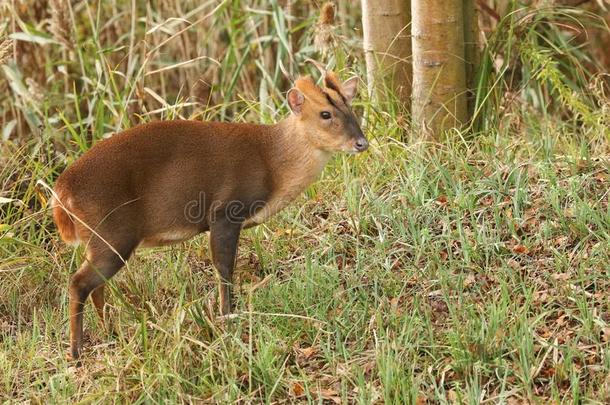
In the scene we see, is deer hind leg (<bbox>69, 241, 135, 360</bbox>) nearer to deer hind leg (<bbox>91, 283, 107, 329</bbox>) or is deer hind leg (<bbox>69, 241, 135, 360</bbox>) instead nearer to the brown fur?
the brown fur

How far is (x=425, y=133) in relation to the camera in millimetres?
6738

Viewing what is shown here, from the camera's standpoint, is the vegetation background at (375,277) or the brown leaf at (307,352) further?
the brown leaf at (307,352)

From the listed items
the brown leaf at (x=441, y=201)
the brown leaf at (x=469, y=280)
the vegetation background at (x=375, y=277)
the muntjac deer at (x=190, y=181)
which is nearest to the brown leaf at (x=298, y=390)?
the vegetation background at (x=375, y=277)

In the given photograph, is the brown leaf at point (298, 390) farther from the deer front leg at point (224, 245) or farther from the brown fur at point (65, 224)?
the brown fur at point (65, 224)

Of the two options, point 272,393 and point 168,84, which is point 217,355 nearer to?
point 272,393

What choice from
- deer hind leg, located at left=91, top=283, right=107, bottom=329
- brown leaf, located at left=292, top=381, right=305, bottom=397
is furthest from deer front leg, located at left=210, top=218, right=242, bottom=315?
brown leaf, located at left=292, top=381, right=305, bottom=397

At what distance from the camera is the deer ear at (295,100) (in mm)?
5621

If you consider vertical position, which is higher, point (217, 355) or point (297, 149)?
point (297, 149)

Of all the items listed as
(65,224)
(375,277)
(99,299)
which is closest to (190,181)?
(65,224)

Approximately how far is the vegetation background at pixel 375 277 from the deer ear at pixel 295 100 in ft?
→ 2.45

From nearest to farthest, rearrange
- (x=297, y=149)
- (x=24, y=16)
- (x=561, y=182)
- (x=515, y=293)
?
1. (x=515, y=293)
2. (x=297, y=149)
3. (x=561, y=182)
4. (x=24, y=16)

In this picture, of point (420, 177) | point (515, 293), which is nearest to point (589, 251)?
point (515, 293)

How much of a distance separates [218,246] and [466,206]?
4.37 ft

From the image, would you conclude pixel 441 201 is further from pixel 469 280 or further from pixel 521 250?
pixel 469 280
